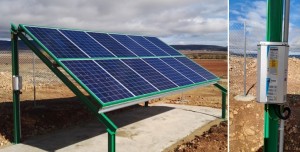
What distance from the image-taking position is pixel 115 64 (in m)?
10.7

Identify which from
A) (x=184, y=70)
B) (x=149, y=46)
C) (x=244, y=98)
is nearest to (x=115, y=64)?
(x=184, y=70)

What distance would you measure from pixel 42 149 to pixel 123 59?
407cm

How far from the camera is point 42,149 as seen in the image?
10016mm

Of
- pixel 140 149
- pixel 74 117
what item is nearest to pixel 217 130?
pixel 140 149

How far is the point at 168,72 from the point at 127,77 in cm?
331

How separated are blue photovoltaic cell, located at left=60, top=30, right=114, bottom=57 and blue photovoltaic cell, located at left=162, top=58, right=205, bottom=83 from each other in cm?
385

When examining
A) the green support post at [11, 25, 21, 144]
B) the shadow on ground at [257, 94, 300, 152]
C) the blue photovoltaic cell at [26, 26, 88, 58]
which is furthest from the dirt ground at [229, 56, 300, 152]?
the green support post at [11, 25, 21, 144]

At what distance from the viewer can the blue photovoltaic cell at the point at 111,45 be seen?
1202 centimetres

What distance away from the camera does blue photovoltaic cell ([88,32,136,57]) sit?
1202 centimetres

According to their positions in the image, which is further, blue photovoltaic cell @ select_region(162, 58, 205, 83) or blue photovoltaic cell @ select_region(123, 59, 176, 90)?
blue photovoltaic cell @ select_region(162, 58, 205, 83)

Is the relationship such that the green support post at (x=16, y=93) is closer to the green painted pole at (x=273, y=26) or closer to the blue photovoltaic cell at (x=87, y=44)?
the blue photovoltaic cell at (x=87, y=44)

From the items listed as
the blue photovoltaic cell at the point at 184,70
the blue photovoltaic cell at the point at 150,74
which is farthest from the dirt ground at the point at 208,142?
the blue photovoltaic cell at the point at 184,70

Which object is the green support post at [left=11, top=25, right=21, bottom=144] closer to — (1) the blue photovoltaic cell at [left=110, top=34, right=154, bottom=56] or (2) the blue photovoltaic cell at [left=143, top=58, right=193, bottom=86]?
(1) the blue photovoltaic cell at [left=110, top=34, right=154, bottom=56]

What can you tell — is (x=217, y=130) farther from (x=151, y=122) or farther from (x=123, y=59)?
(x=123, y=59)
